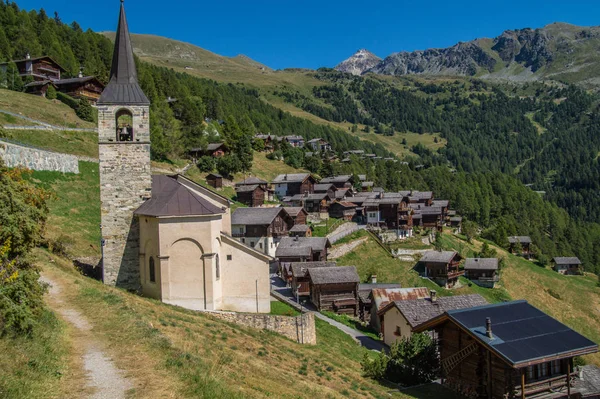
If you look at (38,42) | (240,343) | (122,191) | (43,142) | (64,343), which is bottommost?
(240,343)

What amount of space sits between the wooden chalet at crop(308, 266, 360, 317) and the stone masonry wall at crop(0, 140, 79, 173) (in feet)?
80.6

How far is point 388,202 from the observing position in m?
81.0

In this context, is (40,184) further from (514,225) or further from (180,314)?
(514,225)

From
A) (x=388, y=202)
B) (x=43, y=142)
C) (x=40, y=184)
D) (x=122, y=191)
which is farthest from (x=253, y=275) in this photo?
(x=388, y=202)

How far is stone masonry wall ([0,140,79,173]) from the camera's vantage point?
39094 mm

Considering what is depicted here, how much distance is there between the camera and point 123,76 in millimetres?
27609

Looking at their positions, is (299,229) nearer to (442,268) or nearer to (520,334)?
(442,268)

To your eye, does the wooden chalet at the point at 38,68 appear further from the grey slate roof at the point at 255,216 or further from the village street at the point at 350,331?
the village street at the point at 350,331

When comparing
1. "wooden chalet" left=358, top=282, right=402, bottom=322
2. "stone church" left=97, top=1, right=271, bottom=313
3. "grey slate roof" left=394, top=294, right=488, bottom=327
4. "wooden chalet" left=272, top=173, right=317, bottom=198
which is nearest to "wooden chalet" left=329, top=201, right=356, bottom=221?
"wooden chalet" left=272, top=173, right=317, bottom=198

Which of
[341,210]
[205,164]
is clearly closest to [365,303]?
[341,210]

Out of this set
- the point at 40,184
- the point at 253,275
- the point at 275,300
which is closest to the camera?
the point at 253,275

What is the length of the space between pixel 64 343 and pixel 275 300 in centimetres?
2166

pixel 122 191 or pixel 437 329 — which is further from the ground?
pixel 122 191

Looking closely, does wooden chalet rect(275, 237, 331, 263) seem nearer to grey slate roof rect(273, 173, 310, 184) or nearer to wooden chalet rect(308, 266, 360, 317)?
wooden chalet rect(308, 266, 360, 317)
